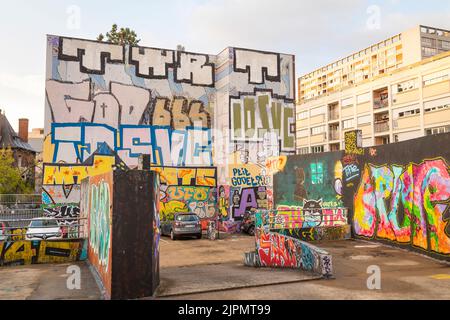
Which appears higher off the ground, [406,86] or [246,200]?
[406,86]

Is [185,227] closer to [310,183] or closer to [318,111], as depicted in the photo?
[310,183]

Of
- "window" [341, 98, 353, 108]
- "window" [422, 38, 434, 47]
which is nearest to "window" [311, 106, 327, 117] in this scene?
"window" [341, 98, 353, 108]

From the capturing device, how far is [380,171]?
53.2 ft

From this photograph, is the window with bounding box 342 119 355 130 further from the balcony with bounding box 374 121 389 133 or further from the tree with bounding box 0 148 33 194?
the tree with bounding box 0 148 33 194

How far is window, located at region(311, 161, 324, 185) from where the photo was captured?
65.7 feet

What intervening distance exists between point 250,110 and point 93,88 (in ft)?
35.0

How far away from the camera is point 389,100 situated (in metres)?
47.5

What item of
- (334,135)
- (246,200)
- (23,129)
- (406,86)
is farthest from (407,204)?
(23,129)

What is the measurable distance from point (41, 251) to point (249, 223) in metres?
13.5

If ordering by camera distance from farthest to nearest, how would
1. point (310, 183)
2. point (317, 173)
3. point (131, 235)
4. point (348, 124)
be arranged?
1. point (348, 124)
2. point (310, 183)
3. point (317, 173)
4. point (131, 235)

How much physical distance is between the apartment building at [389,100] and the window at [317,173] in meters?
26.0

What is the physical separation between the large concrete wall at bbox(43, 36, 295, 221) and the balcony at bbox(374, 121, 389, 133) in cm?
2365

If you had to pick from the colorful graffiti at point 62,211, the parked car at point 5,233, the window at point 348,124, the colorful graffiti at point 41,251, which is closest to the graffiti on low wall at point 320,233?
the colorful graffiti at point 41,251

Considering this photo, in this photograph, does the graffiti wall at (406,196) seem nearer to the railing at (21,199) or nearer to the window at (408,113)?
the railing at (21,199)
